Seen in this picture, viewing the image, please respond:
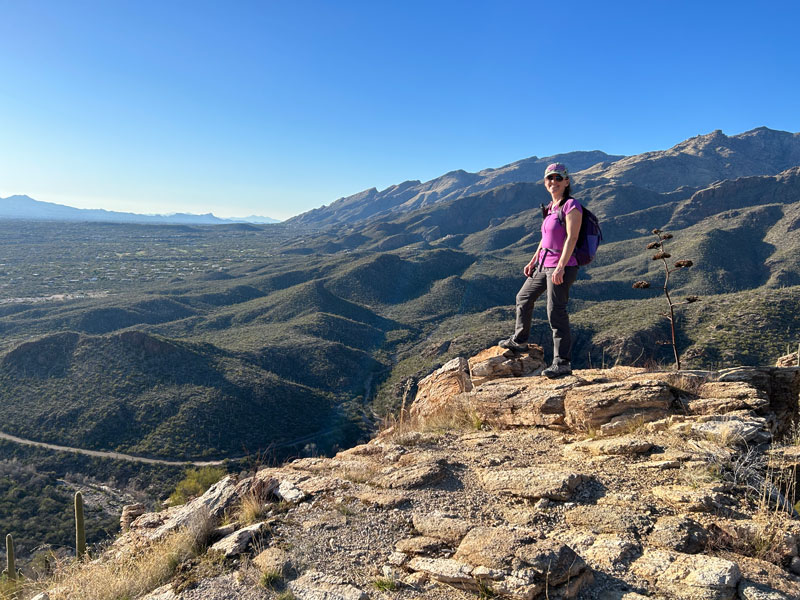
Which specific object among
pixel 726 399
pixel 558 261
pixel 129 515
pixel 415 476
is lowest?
pixel 129 515

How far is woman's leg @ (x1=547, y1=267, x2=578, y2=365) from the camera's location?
6051 millimetres

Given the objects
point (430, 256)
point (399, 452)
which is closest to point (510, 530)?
point (399, 452)

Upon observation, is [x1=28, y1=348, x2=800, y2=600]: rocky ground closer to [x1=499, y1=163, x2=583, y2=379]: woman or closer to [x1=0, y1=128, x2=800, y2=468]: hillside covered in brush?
[x1=499, y1=163, x2=583, y2=379]: woman

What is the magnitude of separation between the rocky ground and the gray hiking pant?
0.61 meters

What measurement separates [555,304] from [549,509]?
10.3 ft

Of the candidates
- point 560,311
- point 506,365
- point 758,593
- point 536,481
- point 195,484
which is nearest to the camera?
point 758,593

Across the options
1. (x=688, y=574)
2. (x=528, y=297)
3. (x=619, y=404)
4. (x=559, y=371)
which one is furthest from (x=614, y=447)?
→ (x=528, y=297)

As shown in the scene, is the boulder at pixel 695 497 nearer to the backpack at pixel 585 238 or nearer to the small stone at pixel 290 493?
the backpack at pixel 585 238

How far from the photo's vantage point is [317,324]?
65.2m

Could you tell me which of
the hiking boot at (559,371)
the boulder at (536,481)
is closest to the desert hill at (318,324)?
the hiking boot at (559,371)

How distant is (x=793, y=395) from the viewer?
5.01 m

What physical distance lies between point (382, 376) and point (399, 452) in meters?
49.1

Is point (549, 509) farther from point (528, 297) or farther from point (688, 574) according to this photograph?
point (528, 297)

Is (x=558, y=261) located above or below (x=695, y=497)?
above
